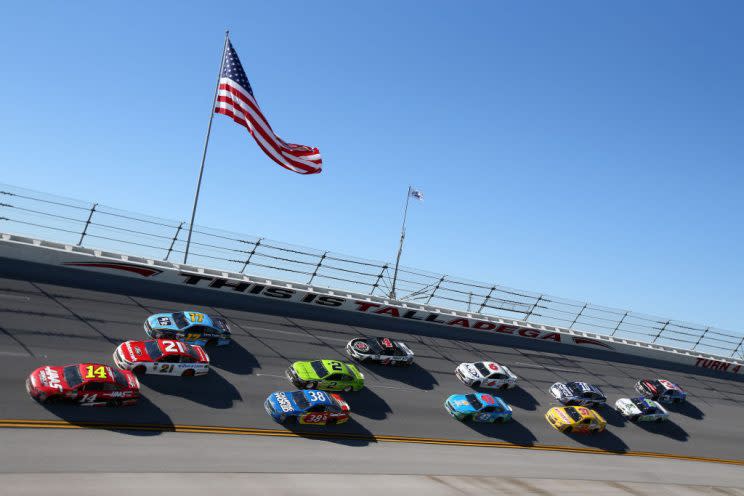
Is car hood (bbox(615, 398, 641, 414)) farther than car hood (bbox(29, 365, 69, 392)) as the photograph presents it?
Yes

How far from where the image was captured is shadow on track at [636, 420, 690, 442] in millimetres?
30078

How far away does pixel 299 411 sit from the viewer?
20922mm

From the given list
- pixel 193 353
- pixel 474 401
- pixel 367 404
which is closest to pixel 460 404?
pixel 474 401

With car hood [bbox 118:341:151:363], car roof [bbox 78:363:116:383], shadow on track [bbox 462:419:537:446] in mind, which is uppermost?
shadow on track [bbox 462:419:537:446]

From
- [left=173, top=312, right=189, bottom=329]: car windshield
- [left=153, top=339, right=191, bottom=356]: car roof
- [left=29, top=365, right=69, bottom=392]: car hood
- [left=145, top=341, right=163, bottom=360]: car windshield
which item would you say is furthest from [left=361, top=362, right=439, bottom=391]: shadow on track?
[left=29, top=365, right=69, bottom=392]: car hood

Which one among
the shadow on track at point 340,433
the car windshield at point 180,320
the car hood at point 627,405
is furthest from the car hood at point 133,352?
the car hood at point 627,405

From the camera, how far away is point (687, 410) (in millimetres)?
34188

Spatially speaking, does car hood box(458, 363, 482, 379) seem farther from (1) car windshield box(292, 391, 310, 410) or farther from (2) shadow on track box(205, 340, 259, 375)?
(2) shadow on track box(205, 340, 259, 375)

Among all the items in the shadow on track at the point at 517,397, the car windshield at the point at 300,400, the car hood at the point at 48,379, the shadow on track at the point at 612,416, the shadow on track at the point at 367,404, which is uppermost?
the shadow on track at the point at 612,416

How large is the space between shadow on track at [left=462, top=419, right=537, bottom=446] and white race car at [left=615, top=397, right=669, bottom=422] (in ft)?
24.3

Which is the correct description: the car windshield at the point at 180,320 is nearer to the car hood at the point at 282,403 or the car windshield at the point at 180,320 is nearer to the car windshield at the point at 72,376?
the car hood at the point at 282,403

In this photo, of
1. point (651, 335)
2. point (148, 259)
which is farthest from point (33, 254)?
point (651, 335)

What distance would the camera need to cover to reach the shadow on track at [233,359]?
2356cm

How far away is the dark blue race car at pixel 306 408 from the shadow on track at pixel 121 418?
12.3 feet
